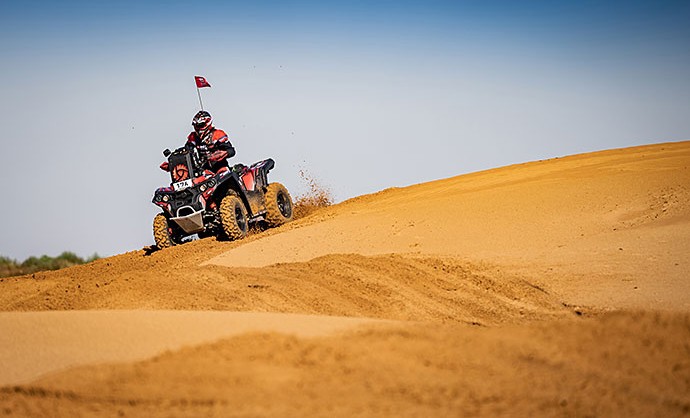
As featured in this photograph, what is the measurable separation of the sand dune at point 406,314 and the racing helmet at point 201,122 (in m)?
2.26

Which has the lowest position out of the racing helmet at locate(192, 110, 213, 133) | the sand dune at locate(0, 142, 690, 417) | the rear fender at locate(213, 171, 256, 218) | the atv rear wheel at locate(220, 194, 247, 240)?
the sand dune at locate(0, 142, 690, 417)

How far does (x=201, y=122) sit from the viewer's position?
13430 mm

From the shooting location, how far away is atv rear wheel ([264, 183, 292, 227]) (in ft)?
47.2

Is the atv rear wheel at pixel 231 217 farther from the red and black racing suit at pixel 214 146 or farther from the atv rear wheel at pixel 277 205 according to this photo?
the atv rear wheel at pixel 277 205

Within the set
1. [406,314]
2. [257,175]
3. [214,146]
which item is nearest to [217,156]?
[214,146]

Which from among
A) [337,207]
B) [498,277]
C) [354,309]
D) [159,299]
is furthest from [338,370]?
[337,207]

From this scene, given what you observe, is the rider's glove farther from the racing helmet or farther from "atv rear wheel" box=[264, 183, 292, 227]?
"atv rear wheel" box=[264, 183, 292, 227]

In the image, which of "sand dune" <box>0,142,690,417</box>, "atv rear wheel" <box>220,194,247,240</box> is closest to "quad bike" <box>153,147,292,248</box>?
"atv rear wheel" <box>220,194,247,240</box>

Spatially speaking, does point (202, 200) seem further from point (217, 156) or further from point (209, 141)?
point (209, 141)

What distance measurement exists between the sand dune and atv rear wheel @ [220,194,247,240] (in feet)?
1.40

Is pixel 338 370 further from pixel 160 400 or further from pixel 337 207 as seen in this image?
pixel 337 207

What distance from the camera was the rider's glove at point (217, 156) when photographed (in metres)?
13.3

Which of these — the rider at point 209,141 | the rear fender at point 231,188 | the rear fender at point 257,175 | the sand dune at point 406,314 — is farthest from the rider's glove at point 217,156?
the sand dune at point 406,314

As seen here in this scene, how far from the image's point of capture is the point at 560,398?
3916 mm
